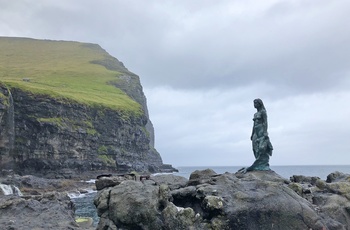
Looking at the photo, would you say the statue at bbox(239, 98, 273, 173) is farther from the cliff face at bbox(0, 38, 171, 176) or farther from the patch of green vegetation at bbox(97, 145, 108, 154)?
the patch of green vegetation at bbox(97, 145, 108, 154)

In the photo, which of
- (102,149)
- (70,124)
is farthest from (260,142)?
(102,149)

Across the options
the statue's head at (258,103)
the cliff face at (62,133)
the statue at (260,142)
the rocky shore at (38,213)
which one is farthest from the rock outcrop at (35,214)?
the cliff face at (62,133)

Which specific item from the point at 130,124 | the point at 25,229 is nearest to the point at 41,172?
the point at 130,124

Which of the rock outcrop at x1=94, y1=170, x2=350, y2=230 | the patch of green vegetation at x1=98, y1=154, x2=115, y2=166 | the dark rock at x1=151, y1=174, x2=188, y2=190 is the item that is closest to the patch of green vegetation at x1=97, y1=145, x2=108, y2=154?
the patch of green vegetation at x1=98, y1=154, x2=115, y2=166

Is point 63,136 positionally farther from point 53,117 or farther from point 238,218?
point 238,218

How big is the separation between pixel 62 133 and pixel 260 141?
87.4 m

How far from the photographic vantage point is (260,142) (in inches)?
950

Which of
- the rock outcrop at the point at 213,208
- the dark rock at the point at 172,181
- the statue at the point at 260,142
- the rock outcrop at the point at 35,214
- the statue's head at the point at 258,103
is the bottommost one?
the rock outcrop at the point at 35,214

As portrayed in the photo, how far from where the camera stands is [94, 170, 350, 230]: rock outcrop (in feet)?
53.3

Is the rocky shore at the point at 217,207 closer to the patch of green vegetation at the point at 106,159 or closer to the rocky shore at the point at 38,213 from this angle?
the rocky shore at the point at 38,213

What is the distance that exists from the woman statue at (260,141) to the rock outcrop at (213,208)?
18.8 ft

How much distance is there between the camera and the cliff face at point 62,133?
9444 cm

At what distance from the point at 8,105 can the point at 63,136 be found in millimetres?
17830

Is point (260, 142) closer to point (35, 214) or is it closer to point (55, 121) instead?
point (35, 214)
